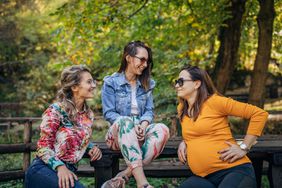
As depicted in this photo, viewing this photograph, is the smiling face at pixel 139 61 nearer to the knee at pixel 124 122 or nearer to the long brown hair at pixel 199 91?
the long brown hair at pixel 199 91

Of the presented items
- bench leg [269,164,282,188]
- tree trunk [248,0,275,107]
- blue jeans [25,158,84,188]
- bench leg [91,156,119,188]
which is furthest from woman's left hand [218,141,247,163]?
tree trunk [248,0,275,107]

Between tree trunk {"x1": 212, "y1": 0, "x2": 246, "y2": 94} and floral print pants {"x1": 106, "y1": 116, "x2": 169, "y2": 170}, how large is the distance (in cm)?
502

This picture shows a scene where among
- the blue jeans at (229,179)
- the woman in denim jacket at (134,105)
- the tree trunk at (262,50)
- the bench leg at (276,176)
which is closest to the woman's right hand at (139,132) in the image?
the woman in denim jacket at (134,105)

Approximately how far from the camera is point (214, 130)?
363cm

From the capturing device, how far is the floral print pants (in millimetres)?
3621

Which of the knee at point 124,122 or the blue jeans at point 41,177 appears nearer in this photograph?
the blue jeans at point 41,177

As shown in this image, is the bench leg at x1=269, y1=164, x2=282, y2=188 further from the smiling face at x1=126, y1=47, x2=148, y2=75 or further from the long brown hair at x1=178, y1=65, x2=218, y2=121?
the smiling face at x1=126, y1=47, x2=148, y2=75

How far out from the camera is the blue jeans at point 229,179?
3.41 m

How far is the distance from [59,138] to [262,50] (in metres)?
5.75

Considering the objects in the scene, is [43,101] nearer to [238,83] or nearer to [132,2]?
[238,83]

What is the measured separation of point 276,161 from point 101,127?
32.1ft

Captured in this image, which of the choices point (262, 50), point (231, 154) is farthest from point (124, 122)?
point (262, 50)

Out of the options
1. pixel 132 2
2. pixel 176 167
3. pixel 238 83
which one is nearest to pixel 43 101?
pixel 238 83

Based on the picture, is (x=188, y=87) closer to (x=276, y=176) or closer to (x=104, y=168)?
(x=104, y=168)
